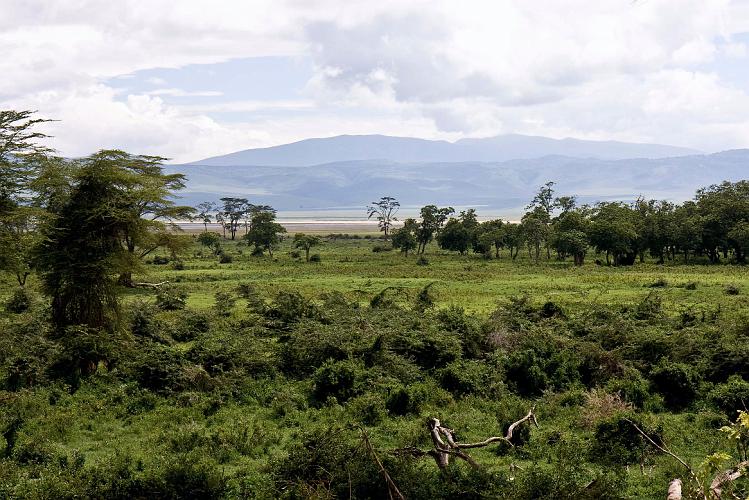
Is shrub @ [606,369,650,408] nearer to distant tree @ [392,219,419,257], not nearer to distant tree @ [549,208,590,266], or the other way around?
distant tree @ [549,208,590,266]

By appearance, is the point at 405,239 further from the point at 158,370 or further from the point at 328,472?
the point at 328,472

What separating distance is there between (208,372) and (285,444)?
6195 mm

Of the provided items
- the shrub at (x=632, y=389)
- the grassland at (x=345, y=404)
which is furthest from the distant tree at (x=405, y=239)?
the shrub at (x=632, y=389)

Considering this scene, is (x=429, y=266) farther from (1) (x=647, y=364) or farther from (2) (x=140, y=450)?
(2) (x=140, y=450)

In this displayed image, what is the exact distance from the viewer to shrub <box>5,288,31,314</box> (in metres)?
32.8

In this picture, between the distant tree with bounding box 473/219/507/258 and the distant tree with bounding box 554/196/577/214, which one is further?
the distant tree with bounding box 554/196/577/214

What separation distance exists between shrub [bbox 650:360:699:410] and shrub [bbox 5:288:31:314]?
2933cm

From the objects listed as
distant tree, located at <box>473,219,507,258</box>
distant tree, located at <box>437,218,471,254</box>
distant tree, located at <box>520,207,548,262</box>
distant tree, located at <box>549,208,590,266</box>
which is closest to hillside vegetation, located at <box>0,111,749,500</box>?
distant tree, located at <box>549,208,590,266</box>

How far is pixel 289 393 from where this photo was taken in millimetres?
18656

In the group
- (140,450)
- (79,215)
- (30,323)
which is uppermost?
(79,215)

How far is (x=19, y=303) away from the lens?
33.3 m

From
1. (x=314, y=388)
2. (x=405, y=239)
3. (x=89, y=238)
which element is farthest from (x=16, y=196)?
(x=405, y=239)

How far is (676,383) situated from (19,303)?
3092cm

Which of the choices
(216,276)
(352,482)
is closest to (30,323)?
(352,482)
